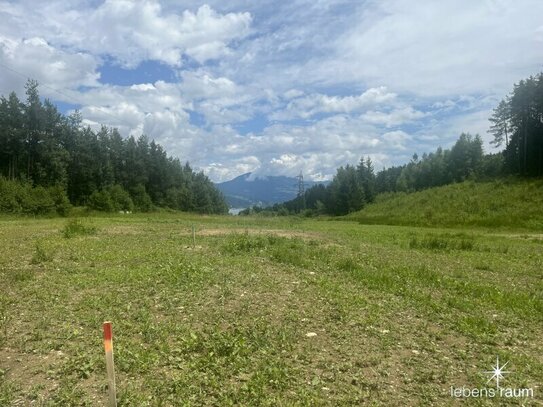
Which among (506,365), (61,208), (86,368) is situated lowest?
(506,365)

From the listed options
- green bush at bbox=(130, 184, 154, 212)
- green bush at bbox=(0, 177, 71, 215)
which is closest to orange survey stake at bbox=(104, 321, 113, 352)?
green bush at bbox=(0, 177, 71, 215)

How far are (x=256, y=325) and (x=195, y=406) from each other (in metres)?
3.07

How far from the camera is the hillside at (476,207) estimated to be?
171ft

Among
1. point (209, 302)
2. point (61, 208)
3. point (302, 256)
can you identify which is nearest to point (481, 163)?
point (61, 208)

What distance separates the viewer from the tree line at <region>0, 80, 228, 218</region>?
204 feet

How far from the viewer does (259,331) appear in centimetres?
892

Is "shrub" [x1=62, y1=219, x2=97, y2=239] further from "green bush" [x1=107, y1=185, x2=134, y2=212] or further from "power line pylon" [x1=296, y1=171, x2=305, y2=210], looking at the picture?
"power line pylon" [x1=296, y1=171, x2=305, y2=210]

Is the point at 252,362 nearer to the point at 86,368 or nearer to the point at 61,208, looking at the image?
the point at 86,368

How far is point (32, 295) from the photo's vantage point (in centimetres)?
1162

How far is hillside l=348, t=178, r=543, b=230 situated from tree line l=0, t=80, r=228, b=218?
50.5 metres

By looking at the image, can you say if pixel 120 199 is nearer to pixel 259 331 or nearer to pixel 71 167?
pixel 71 167

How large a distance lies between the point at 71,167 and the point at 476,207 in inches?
3135

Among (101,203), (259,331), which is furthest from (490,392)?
(101,203)

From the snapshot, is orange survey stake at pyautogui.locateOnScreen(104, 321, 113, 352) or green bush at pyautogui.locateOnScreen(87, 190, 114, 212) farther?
green bush at pyautogui.locateOnScreen(87, 190, 114, 212)
